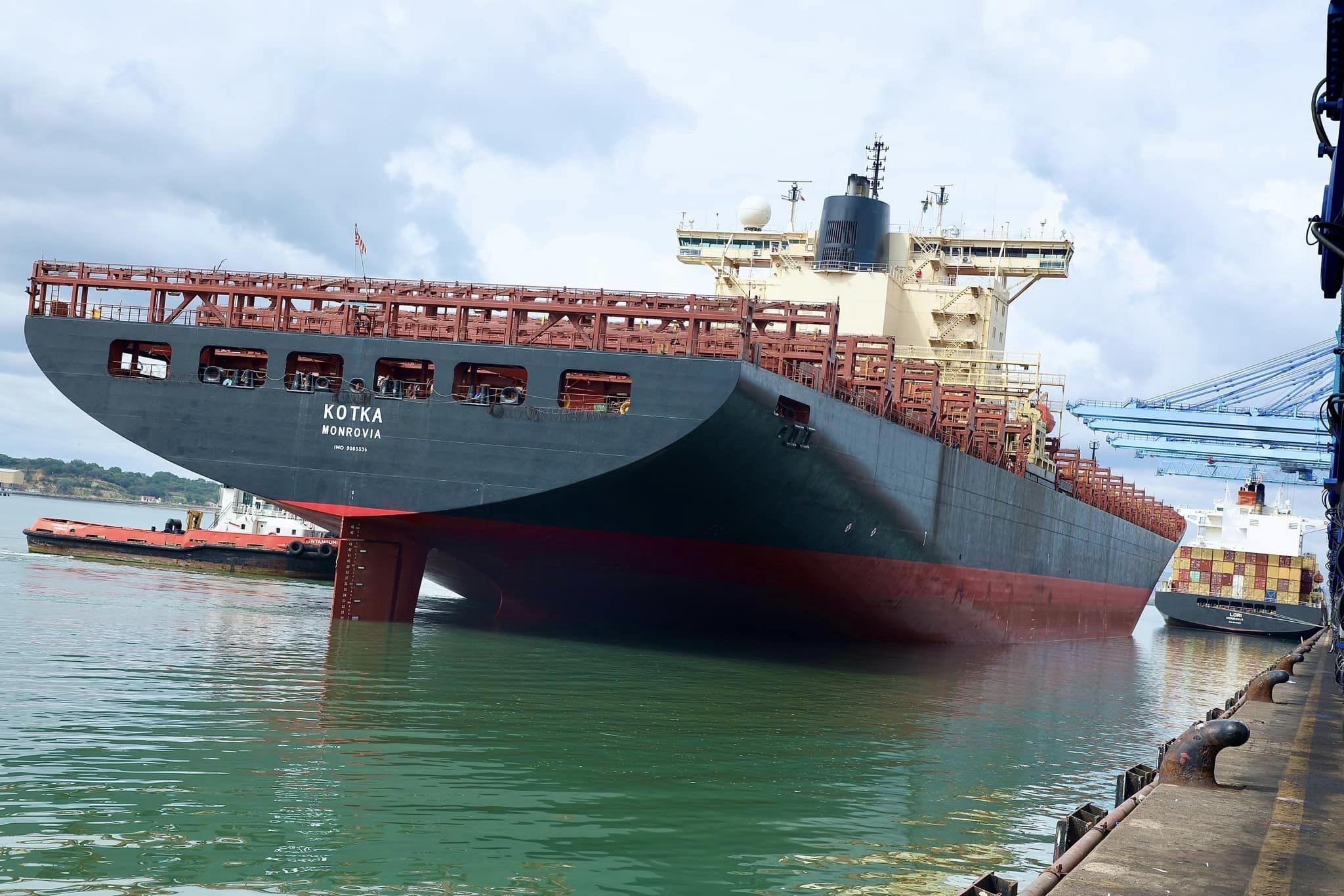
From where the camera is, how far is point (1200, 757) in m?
7.34

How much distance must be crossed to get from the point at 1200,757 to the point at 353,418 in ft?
39.2

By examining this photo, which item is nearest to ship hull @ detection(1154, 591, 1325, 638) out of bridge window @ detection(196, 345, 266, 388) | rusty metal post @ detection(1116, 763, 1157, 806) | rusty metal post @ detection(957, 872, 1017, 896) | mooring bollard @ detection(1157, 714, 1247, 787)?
bridge window @ detection(196, 345, 266, 388)

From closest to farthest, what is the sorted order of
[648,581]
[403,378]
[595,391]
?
[595,391]
[648,581]
[403,378]

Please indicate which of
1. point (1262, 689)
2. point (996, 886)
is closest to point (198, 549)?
point (1262, 689)

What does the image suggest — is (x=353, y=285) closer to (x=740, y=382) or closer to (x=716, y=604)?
(x=740, y=382)

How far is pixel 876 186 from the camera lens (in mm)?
28938

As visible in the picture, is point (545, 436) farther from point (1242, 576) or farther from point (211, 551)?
point (1242, 576)

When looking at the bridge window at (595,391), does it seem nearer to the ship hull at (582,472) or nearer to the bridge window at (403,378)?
the ship hull at (582,472)

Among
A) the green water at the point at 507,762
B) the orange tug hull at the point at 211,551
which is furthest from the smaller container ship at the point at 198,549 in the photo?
the green water at the point at 507,762

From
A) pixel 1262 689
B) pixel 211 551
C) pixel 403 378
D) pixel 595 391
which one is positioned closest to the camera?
pixel 1262 689

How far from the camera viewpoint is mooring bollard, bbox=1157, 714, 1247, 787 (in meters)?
7.29

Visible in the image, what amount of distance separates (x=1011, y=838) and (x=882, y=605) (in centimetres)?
1254

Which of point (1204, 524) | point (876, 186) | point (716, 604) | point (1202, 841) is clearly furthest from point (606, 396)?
point (1204, 524)

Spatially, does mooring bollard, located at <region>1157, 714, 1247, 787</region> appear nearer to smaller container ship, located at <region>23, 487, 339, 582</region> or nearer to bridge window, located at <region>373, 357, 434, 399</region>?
bridge window, located at <region>373, 357, 434, 399</region>
